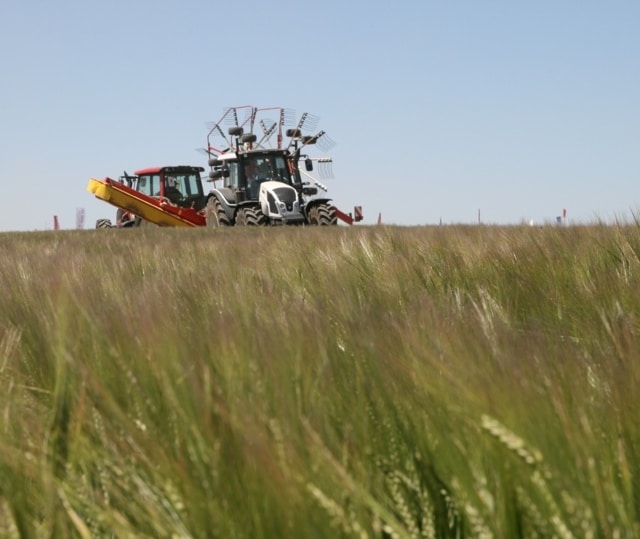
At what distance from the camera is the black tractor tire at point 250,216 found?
1536 cm

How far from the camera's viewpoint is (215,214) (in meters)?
16.9

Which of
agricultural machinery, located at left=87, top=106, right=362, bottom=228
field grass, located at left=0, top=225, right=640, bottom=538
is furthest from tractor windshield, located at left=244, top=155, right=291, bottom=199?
field grass, located at left=0, top=225, right=640, bottom=538

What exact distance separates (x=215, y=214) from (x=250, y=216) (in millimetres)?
1591

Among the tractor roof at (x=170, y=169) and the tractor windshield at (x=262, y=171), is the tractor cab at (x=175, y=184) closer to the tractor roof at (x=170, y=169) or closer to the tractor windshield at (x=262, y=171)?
the tractor roof at (x=170, y=169)

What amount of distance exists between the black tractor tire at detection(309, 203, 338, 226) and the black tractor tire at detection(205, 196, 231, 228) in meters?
1.65

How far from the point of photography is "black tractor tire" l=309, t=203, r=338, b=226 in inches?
604

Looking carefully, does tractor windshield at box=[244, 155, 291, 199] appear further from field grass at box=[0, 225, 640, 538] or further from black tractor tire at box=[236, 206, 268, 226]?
field grass at box=[0, 225, 640, 538]

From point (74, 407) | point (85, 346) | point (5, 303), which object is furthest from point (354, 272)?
point (74, 407)

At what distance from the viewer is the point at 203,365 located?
0.90 metres

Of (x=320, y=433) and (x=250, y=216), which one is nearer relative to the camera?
(x=320, y=433)

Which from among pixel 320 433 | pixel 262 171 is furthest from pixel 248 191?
pixel 320 433

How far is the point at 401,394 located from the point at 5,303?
4.11 ft

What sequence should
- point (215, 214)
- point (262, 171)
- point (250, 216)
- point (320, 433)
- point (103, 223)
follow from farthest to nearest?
point (103, 223) → point (215, 214) → point (262, 171) → point (250, 216) → point (320, 433)

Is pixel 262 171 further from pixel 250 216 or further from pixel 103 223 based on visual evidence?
pixel 103 223
